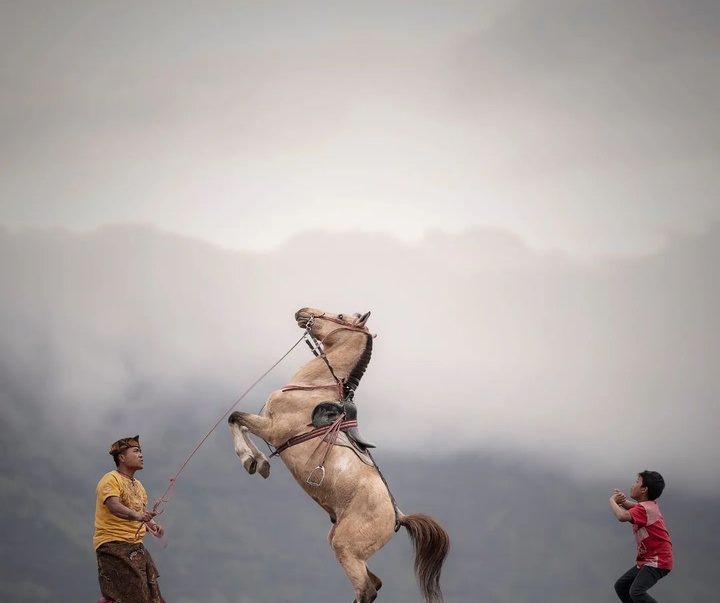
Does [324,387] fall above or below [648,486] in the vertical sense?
above

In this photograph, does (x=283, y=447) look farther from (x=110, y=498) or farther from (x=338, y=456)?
(x=110, y=498)

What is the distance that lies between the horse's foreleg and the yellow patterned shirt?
0.68 m

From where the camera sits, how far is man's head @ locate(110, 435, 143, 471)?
200 inches

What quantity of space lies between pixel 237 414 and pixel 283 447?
1.14 ft

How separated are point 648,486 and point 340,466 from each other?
184cm

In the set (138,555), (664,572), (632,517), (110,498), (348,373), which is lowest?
(664,572)

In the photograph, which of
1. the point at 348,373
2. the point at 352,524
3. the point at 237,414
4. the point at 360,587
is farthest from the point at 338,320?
the point at 360,587

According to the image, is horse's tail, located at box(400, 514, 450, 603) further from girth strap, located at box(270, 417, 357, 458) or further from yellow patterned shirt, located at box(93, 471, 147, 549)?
yellow patterned shirt, located at box(93, 471, 147, 549)

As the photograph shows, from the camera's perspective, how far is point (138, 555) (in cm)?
504

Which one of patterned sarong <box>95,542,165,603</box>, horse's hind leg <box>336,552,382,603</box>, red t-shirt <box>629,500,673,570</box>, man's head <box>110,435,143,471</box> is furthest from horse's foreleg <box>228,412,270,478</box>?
red t-shirt <box>629,500,673,570</box>

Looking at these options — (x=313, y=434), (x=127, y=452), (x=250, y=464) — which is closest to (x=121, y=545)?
(x=127, y=452)

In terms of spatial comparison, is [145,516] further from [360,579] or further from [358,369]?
[358,369]

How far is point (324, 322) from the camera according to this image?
5.89 metres

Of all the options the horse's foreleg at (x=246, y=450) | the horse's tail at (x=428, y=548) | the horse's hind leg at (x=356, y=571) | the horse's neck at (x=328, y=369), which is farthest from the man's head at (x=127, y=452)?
the horse's tail at (x=428, y=548)
